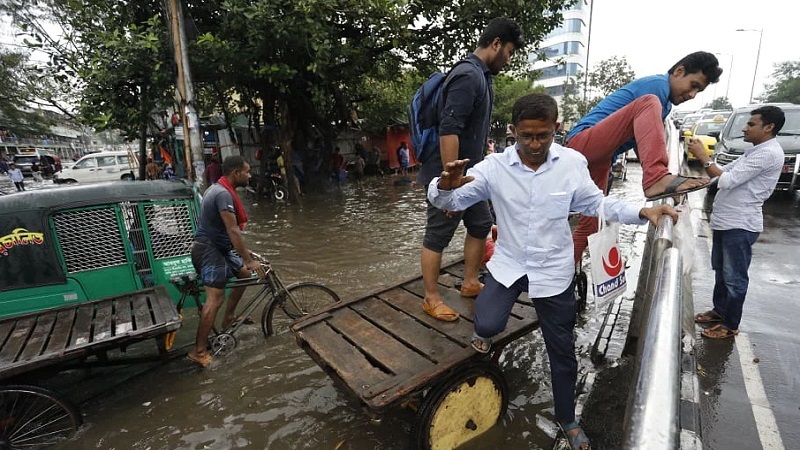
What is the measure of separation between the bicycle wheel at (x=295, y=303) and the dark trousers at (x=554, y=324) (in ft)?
7.08

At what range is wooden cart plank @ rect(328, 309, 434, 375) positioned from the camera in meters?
2.27

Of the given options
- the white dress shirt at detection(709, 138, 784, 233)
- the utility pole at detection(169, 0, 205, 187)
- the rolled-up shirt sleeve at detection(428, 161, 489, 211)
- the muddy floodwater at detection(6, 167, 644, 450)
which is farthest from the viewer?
the utility pole at detection(169, 0, 205, 187)

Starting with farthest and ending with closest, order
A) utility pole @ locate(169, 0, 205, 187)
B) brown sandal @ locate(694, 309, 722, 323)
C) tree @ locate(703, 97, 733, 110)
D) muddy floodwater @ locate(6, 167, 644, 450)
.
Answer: tree @ locate(703, 97, 733, 110)
utility pole @ locate(169, 0, 205, 187)
brown sandal @ locate(694, 309, 722, 323)
muddy floodwater @ locate(6, 167, 644, 450)

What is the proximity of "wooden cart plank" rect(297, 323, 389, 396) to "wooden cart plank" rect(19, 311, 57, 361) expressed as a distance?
69.8 inches

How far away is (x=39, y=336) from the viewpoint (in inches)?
113

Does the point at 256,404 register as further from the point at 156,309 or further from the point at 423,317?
the point at 423,317

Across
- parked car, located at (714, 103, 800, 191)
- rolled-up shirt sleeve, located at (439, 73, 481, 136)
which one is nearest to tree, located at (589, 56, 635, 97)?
parked car, located at (714, 103, 800, 191)

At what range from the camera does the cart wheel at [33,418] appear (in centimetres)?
250

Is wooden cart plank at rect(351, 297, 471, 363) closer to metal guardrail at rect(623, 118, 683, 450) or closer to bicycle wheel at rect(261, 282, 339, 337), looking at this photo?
bicycle wheel at rect(261, 282, 339, 337)

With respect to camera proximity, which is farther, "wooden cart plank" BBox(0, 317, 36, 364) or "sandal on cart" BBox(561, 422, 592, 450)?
"wooden cart plank" BBox(0, 317, 36, 364)

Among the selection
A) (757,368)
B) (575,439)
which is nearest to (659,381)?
(575,439)

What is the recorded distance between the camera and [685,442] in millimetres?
1303

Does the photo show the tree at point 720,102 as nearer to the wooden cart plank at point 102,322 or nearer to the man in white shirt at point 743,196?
the man in white shirt at point 743,196

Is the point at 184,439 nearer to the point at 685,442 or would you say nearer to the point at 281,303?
the point at 281,303
